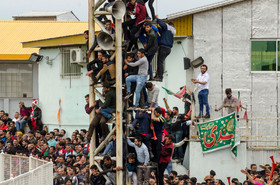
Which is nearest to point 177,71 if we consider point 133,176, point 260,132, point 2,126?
point 260,132

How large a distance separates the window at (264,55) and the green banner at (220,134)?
10.7ft

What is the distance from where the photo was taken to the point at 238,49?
72.6 ft

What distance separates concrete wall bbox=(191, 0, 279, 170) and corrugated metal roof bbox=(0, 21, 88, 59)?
11.1 meters

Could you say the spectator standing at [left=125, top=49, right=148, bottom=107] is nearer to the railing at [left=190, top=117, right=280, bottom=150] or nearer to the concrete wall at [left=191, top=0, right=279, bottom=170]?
the railing at [left=190, top=117, right=280, bottom=150]

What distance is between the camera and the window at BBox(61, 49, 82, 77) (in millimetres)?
26406

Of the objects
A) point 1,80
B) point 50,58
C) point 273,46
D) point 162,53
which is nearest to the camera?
point 162,53

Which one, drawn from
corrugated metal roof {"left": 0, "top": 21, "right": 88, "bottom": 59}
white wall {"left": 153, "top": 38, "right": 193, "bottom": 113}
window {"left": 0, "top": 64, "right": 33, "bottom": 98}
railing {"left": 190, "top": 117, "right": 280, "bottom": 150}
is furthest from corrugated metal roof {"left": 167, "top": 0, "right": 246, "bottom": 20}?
corrugated metal roof {"left": 0, "top": 21, "right": 88, "bottom": 59}

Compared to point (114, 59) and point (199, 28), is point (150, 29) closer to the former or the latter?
point (114, 59)

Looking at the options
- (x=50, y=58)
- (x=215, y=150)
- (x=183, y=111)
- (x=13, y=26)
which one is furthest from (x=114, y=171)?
(x=13, y=26)

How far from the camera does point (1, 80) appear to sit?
3042cm

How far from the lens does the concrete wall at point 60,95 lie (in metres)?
26.3

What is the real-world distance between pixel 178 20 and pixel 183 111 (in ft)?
9.93

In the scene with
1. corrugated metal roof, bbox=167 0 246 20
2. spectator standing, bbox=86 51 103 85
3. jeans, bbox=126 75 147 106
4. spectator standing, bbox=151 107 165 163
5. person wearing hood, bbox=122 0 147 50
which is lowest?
spectator standing, bbox=151 107 165 163

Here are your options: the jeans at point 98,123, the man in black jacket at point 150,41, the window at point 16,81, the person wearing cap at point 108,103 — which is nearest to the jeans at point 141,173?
the jeans at point 98,123
